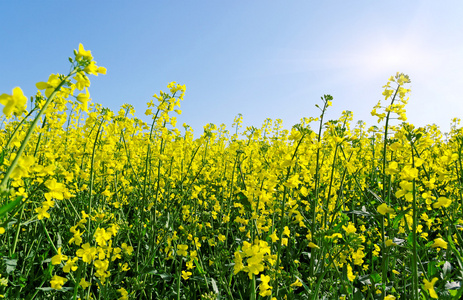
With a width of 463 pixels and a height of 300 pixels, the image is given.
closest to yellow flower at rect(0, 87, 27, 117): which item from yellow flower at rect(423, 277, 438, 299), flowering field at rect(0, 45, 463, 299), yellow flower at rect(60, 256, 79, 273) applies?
flowering field at rect(0, 45, 463, 299)

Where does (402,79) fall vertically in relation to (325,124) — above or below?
above

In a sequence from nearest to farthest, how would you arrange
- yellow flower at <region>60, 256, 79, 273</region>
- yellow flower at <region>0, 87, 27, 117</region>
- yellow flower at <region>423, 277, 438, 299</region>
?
1. yellow flower at <region>0, 87, 27, 117</region>
2. yellow flower at <region>423, 277, 438, 299</region>
3. yellow flower at <region>60, 256, 79, 273</region>

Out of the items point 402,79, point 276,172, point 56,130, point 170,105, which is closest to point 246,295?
point 276,172

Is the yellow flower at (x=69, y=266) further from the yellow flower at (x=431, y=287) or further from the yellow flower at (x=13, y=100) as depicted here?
the yellow flower at (x=431, y=287)

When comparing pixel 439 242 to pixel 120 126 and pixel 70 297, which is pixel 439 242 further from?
pixel 120 126

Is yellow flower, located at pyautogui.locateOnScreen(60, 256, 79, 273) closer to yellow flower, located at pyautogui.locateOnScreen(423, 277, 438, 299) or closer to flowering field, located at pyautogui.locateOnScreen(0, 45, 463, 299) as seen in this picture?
flowering field, located at pyautogui.locateOnScreen(0, 45, 463, 299)

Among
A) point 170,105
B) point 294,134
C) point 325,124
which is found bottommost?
point 294,134

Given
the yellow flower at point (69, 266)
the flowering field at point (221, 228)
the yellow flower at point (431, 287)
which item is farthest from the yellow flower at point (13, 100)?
the yellow flower at point (431, 287)

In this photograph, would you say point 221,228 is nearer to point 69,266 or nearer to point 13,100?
point 69,266

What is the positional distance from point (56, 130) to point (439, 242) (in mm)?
5052

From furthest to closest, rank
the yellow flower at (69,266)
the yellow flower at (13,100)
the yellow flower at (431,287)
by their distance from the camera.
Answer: the yellow flower at (69,266)
the yellow flower at (431,287)
the yellow flower at (13,100)

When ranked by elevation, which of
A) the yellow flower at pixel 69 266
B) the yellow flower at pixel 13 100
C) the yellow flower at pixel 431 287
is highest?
the yellow flower at pixel 13 100

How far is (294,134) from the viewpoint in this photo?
2510 millimetres

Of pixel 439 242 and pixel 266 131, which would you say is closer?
pixel 439 242
